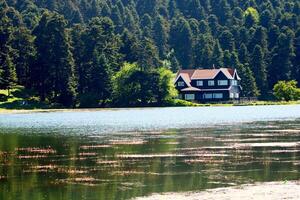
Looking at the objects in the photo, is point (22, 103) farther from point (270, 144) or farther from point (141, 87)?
point (270, 144)

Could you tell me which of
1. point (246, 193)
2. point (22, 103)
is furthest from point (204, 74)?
point (246, 193)

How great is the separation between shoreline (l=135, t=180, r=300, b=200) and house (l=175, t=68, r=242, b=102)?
143073mm

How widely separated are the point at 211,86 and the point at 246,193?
A: 148 meters

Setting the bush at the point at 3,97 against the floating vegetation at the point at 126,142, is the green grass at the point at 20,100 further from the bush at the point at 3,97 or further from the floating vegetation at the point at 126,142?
the floating vegetation at the point at 126,142

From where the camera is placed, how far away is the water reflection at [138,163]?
30109mm

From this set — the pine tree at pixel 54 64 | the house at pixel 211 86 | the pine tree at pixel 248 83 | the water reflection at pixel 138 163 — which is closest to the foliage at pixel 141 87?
the pine tree at pixel 54 64

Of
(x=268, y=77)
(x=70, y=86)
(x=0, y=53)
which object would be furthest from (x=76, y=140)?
(x=268, y=77)

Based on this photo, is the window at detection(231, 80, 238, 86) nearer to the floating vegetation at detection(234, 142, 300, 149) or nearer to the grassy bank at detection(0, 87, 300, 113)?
the grassy bank at detection(0, 87, 300, 113)

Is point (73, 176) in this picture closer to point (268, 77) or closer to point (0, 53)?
point (0, 53)

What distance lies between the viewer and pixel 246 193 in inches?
1059

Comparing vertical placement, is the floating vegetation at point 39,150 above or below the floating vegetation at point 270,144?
below

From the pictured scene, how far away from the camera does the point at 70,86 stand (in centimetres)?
14362

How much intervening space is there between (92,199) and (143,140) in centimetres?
2893

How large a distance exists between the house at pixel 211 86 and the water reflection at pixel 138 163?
111008mm
